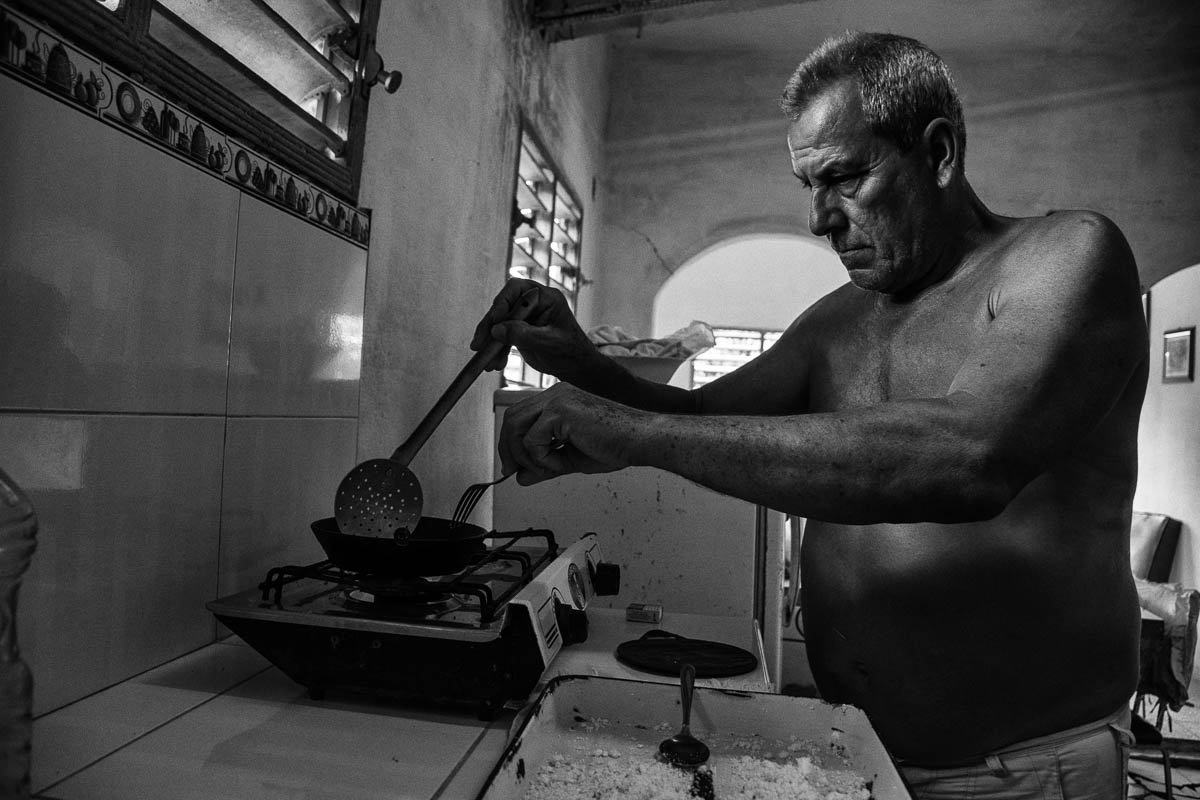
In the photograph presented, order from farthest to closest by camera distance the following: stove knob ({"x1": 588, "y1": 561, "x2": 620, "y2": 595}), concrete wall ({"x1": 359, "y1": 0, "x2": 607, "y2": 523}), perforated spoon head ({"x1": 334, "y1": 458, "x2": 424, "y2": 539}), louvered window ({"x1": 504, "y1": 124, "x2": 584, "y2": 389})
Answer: louvered window ({"x1": 504, "y1": 124, "x2": 584, "y2": 389}), concrete wall ({"x1": 359, "y1": 0, "x2": 607, "y2": 523}), stove knob ({"x1": 588, "y1": 561, "x2": 620, "y2": 595}), perforated spoon head ({"x1": 334, "y1": 458, "x2": 424, "y2": 539})

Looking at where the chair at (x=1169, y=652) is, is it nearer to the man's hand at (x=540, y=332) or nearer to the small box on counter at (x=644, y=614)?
the small box on counter at (x=644, y=614)

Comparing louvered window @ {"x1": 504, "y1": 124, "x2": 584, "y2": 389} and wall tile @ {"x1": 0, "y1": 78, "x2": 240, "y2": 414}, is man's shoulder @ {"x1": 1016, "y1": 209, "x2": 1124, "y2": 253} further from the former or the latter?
louvered window @ {"x1": 504, "y1": 124, "x2": 584, "y2": 389}

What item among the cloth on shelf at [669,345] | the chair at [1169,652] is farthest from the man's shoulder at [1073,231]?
the chair at [1169,652]

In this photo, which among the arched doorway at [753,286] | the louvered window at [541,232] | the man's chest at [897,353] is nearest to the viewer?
the man's chest at [897,353]

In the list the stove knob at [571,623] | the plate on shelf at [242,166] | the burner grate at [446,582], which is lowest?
the stove knob at [571,623]

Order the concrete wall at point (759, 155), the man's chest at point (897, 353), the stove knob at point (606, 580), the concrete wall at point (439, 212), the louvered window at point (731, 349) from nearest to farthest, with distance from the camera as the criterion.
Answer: the man's chest at point (897, 353), the stove knob at point (606, 580), the concrete wall at point (439, 212), the concrete wall at point (759, 155), the louvered window at point (731, 349)

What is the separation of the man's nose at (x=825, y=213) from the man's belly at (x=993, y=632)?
1.47 ft

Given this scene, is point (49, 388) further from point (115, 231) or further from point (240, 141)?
point (240, 141)

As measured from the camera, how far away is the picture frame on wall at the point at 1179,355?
4844 mm

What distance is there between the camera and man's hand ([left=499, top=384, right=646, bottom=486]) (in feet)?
Result: 3.11

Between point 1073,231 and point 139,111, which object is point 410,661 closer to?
point 139,111

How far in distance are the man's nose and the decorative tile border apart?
85 centimetres

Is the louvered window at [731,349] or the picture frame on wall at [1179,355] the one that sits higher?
the louvered window at [731,349]

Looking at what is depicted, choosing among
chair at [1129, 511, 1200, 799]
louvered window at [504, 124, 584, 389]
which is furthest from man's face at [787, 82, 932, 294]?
chair at [1129, 511, 1200, 799]
